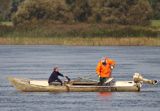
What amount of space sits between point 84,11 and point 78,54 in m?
33.5

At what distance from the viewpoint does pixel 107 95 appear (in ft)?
145

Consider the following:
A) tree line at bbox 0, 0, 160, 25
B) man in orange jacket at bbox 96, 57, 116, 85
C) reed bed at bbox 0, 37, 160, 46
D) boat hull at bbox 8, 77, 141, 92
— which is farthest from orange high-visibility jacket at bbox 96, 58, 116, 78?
tree line at bbox 0, 0, 160, 25

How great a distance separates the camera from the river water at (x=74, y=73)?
131 feet

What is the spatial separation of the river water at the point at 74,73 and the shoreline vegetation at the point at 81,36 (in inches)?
48.6

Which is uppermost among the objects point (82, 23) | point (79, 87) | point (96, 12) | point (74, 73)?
point (96, 12)

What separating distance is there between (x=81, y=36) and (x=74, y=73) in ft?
114

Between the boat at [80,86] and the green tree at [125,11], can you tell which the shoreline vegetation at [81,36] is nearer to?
the green tree at [125,11]

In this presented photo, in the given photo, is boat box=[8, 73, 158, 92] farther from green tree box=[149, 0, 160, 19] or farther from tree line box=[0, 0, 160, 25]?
green tree box=[149, 0, 160, 19]

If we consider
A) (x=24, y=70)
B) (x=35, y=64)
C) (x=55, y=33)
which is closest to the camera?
(x=24, y=70)

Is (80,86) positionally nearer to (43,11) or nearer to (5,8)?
(43,11)

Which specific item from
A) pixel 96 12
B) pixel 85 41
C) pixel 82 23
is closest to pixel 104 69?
pixel 85 41

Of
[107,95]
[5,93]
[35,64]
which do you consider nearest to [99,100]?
[107,95]

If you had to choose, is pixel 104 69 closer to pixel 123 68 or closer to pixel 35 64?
pixel 123 68

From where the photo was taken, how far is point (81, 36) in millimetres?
93812
